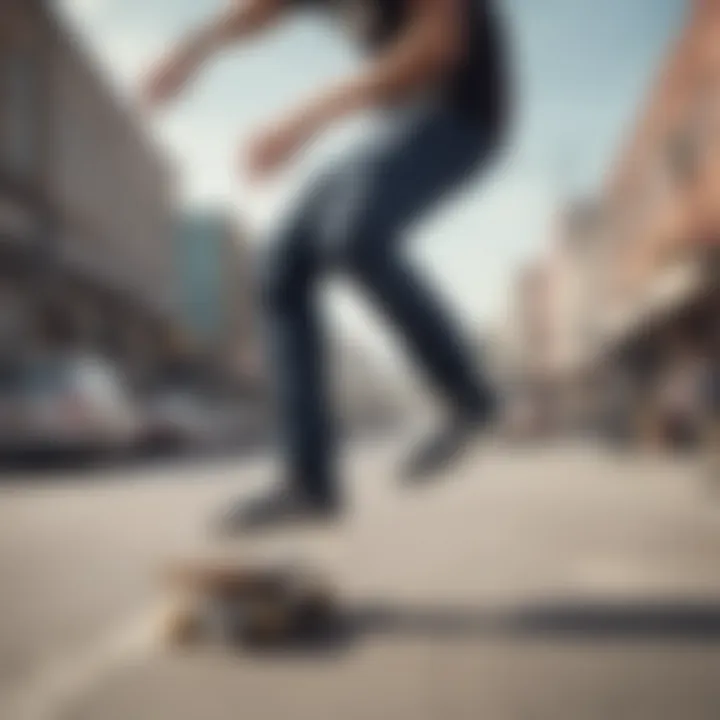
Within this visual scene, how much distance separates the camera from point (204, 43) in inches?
55.1

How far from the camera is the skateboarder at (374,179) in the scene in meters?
1.31

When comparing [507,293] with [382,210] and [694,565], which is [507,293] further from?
[694,565]

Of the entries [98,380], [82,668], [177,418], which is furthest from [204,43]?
[82,668]

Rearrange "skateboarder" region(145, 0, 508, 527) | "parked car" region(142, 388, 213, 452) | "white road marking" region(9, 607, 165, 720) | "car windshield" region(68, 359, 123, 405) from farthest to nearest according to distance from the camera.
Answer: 1. "car windshield" region(68, 359, 123, 405)
2. "parked car" region(142, 388, 213, 452)
3. "skateboarder" region(145, 0, 508, 527)
4. "white road marking" region(9, 607, 165, 720)

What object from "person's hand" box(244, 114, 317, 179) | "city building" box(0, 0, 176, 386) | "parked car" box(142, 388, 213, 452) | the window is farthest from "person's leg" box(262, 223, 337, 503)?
the window

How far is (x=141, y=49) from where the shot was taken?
1442mm

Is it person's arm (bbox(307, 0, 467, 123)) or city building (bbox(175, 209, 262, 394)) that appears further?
city building (bbox(175, 209, 262, 394))

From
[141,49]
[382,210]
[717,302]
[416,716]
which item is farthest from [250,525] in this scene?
[717,302]

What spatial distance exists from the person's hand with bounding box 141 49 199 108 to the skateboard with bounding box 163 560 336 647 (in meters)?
0.74

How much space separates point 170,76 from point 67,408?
1.74 meters

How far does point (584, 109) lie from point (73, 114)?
0.94m

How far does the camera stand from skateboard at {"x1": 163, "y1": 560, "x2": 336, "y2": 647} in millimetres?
1412

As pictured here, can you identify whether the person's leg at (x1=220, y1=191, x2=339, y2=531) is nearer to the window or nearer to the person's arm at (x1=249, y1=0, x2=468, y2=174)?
the person's arm at (x1=249, y1=0, x2=468, y2=174)

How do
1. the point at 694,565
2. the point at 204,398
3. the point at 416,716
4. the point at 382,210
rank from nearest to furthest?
the point at 416,716, the point at 382,210, the point at 204,398, the point at 694,565
